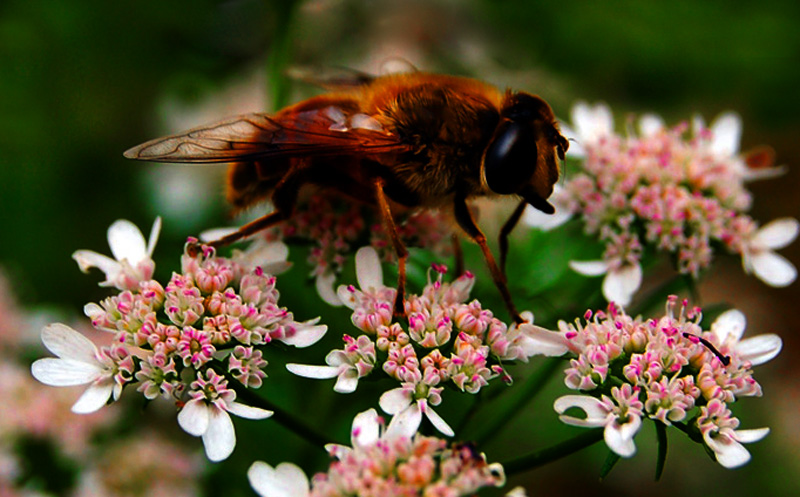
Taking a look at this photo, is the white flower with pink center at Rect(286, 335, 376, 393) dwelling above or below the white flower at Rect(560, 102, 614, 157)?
below

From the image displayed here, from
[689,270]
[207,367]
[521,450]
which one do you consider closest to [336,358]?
[207,367]

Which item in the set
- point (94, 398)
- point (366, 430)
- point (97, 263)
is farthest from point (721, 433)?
point (97, 263)

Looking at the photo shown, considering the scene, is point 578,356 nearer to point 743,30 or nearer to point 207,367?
point 207,367

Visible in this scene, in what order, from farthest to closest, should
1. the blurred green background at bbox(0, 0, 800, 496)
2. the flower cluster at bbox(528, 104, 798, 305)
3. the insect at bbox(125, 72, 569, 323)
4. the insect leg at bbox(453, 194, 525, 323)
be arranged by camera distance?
the blurred green background at bbox(0, 0, 800, 496) → the flower cluster at bbox(528, 104, 798, 305) → the insect leg at bbox(453, 194, 525, 323) → the insect at bbox(125, 72, 569, 323)

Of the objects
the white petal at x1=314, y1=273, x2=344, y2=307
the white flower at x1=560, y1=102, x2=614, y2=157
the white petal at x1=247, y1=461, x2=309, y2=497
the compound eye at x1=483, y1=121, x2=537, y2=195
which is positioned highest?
the compound eye at x1=483, y1=121, x2=537, y2=195

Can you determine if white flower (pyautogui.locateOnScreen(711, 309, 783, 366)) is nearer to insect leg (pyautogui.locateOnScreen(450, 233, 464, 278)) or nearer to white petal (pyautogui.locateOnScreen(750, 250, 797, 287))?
white petal (pyautogui.locateOnScreen(750, 250, 797, 287))

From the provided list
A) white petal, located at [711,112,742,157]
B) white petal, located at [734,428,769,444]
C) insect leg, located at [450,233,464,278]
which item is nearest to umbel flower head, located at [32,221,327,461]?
insect leg, located at [450,233,464,278]
